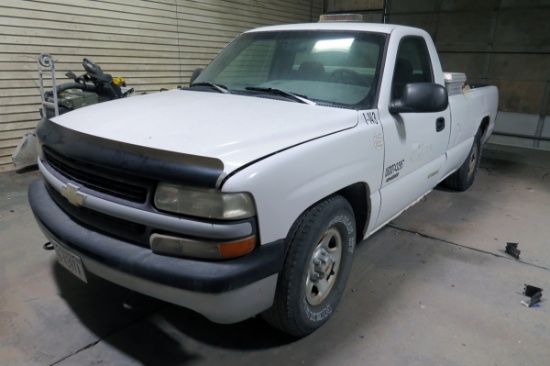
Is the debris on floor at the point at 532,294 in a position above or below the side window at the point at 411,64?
below

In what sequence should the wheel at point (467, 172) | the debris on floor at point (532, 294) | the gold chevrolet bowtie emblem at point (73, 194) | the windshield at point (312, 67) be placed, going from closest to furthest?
the gold chevrolet bowtie emblem at point (73, 194) < the windshield at point (312, 67) < the debris on floor at point (532, 294) < the wheel at point (467, 172)

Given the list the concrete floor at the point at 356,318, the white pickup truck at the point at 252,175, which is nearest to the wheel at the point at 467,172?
the concrete floor at the point at 356,318

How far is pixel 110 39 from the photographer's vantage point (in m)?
6.42

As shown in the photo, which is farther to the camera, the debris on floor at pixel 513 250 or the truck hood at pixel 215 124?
the debris on floor at pixel 513 250

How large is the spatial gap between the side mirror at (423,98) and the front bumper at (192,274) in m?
1.41

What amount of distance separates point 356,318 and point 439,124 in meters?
1.84

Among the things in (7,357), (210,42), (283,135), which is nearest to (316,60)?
(283,135)

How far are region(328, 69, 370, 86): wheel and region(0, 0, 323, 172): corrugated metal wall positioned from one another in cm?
480

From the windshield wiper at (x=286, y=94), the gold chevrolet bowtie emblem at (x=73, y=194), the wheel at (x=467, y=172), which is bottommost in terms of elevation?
the wheel at (x=467, y=172)

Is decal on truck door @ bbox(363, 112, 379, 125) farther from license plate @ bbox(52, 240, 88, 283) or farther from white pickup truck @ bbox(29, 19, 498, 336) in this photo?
license plate @ bbox(52, 240, 88, 283)

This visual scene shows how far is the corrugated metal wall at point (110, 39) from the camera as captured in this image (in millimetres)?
5371

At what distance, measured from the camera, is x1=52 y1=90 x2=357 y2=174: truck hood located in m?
1.77

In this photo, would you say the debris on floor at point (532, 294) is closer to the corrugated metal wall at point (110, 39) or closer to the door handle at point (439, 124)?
the door handle at point (439, 124)

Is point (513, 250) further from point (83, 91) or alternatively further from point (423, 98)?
point (83, 91)
